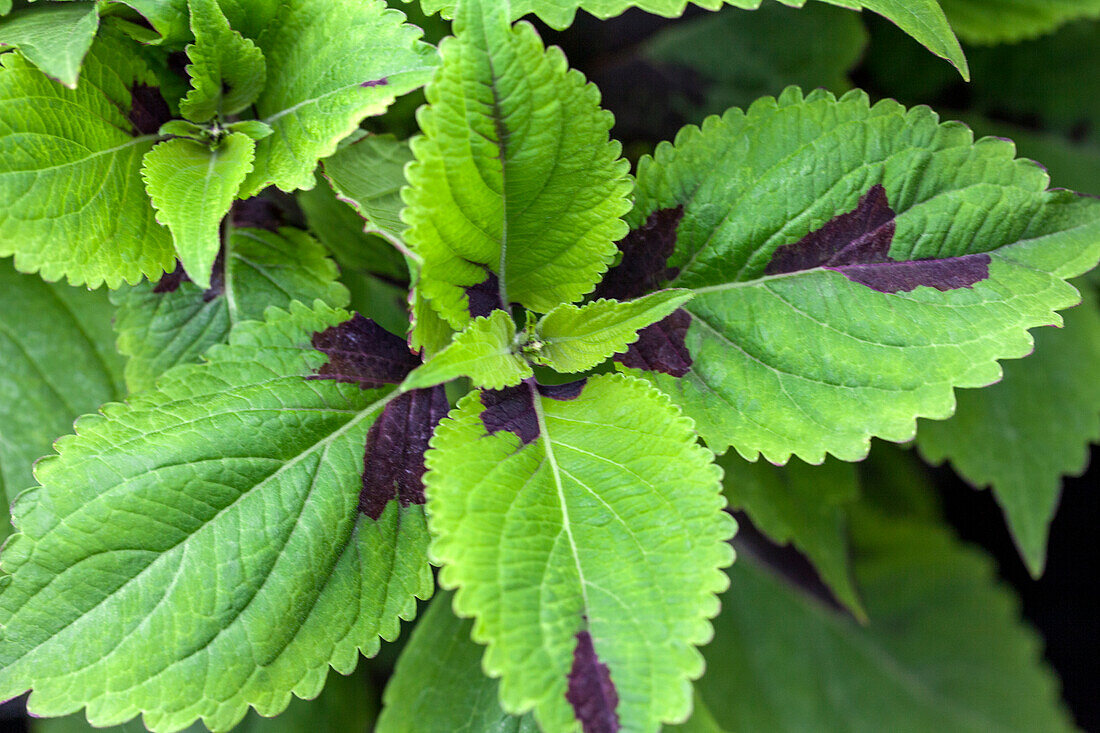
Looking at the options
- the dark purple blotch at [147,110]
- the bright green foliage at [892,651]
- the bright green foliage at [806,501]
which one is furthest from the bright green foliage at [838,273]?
the bright green foliage at [892,651]

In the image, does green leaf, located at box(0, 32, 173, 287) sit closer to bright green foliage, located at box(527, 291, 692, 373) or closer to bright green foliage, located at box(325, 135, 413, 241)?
bright green foliage, located at box(325, 135, 413, 241)

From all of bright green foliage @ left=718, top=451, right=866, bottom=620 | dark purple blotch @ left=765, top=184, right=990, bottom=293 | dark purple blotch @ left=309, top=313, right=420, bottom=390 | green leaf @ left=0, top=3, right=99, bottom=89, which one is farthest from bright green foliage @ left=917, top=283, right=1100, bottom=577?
green leaf @ left=0, top=3, right=99, bottom=89

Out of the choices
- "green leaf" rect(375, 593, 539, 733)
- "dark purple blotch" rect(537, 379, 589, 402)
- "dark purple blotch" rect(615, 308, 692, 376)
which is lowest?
"green leaf" rect(375, 593, 539, 733)

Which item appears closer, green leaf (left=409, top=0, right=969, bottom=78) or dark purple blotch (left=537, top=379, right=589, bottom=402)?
green leaf (left=409, top=0, right=969, bottom=78)

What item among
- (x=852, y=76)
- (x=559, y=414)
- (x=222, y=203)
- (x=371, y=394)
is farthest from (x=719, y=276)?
(x=852, y=76)

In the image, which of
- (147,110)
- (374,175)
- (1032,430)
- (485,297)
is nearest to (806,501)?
(1032,430)

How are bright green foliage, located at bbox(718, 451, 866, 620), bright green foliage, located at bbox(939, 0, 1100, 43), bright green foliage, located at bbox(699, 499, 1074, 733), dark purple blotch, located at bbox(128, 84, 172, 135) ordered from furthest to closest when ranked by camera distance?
bright green foliage, located at bbox(699, 499, 1074, 733)
bright green foliage, located at bbox(939, 0, 1100, 43)
bright green foliage, located at bbox(718, 451, 866, 620)
dark purple blotch, located at bbox(128, 84, 172, 135)
